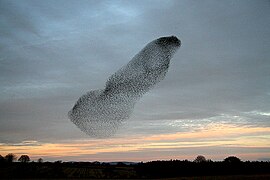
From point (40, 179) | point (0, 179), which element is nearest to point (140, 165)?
point (40, 179)

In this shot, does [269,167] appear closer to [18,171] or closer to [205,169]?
[205,169]

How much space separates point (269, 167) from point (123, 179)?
37.3 meters

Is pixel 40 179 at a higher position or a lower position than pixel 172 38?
lower

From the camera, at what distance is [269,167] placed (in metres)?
81.2

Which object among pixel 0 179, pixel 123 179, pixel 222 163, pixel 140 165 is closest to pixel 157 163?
pixel 140 165

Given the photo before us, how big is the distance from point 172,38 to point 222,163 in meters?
68.3

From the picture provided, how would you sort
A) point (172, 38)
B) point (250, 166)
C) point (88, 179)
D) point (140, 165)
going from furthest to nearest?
point (140, 165) → point (250, 166) → point (88, 179) → point (172, 38)

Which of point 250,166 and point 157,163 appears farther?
point 157,163

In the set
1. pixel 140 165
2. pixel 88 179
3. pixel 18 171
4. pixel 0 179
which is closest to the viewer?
pixel 0 179

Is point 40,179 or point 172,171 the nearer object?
point 40,179

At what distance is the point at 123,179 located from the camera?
225ft

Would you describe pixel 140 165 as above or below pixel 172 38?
below

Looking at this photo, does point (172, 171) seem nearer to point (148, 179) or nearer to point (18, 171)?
point (148, 179)

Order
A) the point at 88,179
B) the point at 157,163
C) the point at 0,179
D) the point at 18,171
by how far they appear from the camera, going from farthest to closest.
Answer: the point at 157,163 → the point at 18,171 → the point at 88,179 → the point at 0,179
